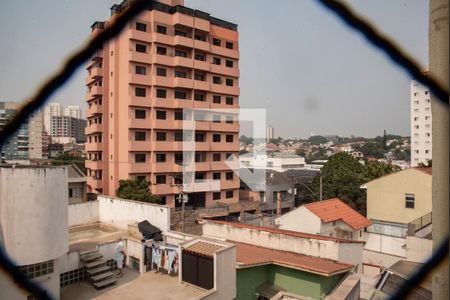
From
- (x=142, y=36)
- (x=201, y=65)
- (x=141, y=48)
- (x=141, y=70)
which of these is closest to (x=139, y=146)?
(x=141, y=70)

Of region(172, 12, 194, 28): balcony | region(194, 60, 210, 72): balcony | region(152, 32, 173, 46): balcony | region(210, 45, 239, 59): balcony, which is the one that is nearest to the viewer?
region(152, 32, 173, 46): balcony

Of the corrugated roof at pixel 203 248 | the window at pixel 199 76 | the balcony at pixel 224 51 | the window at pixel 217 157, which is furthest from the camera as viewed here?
the window at pixel 217 157

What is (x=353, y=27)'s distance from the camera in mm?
781

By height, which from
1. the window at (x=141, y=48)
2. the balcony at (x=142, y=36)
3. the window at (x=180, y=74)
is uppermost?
the balcony at (x=142, y=36)

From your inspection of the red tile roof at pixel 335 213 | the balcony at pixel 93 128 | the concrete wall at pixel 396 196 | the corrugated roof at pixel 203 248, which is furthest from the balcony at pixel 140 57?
the corrugated roof at pixel 203 248

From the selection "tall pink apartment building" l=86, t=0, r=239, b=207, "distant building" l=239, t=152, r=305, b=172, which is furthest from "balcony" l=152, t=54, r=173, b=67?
"distant building" l=239, t=152, r=305, b=172

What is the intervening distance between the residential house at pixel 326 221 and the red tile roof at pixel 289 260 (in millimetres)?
3058

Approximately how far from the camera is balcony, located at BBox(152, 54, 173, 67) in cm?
1725

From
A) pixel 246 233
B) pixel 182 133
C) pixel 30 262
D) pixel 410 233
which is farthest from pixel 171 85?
pixel 30 262

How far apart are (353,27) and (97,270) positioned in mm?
6031

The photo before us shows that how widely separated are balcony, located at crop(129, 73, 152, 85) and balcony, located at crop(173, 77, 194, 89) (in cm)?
149

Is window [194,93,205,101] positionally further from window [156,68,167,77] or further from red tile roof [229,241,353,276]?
red tile roof [229,241,353,276]

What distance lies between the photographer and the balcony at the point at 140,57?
54.2ft

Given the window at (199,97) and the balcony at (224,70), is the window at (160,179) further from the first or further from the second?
the balcony at (224,70)
